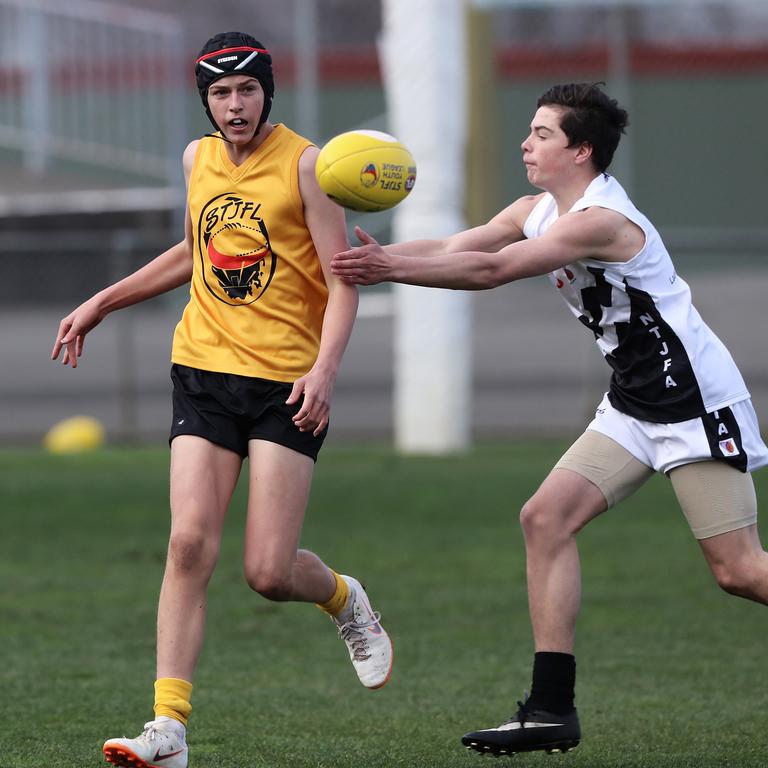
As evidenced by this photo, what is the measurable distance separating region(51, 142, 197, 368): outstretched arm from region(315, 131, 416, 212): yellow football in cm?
77

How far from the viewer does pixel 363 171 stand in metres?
5.07

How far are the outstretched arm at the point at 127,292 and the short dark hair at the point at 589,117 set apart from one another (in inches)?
54.3

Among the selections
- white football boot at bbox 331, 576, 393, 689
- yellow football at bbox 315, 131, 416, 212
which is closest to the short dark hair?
yellow football at bbox 315, 131, 416, 212

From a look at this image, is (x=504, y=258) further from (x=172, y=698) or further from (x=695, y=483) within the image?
(x=172, y=698)

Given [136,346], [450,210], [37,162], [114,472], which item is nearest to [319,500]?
[114,472]

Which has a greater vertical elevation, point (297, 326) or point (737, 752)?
point (297, 326)

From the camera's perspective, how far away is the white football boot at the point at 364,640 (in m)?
6.11

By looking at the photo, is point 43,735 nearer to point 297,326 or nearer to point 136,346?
point 297,326

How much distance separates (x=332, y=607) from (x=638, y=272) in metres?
1.83

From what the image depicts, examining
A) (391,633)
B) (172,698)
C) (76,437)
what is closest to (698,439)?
(172,698)

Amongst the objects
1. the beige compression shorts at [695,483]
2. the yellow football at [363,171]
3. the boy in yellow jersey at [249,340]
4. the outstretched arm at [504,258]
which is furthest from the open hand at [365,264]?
the beige compression shorts at [695,483]

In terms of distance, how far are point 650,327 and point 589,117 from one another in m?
0.74

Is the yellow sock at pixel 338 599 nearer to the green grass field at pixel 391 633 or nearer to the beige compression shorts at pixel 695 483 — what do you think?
the green grass field at pixel 391 633

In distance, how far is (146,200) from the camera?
21.0m
